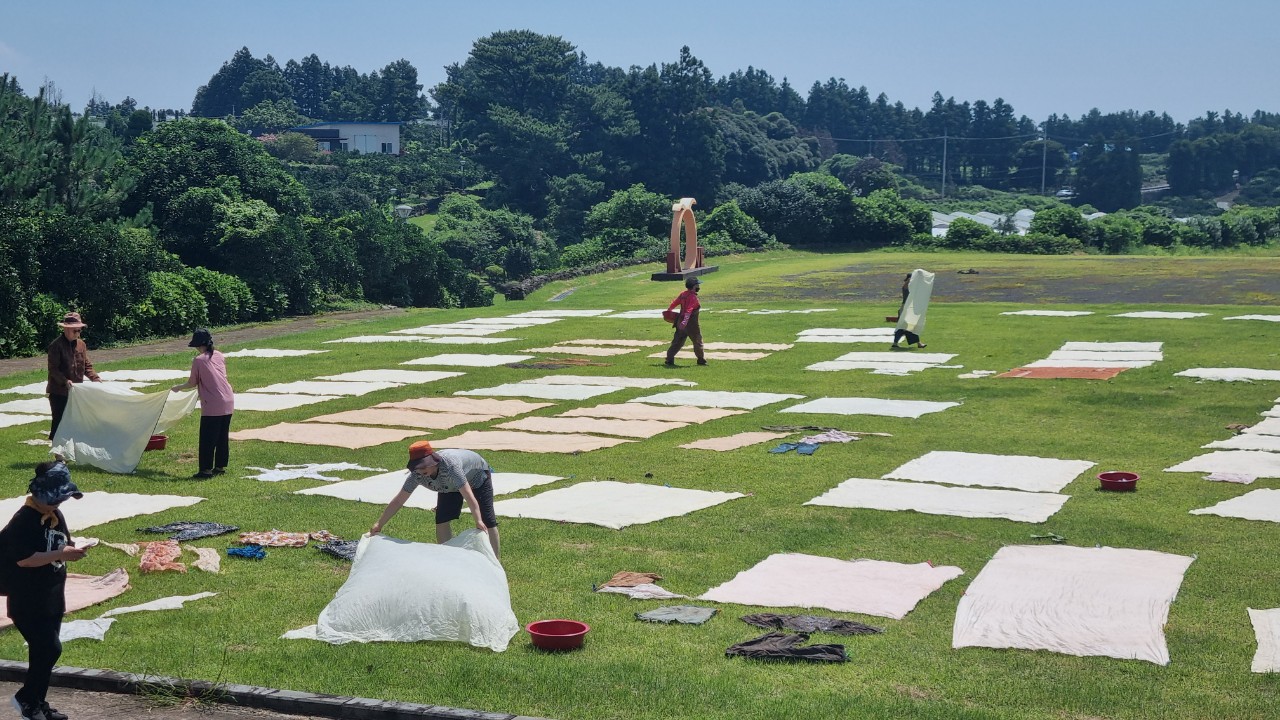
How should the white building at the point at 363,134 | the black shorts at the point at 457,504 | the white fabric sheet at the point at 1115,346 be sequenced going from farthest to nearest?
the white building at the point at 363,134, the white fabric sheet at the point at 1115,346, the black shorts at the point at 457,504

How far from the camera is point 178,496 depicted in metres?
17.3

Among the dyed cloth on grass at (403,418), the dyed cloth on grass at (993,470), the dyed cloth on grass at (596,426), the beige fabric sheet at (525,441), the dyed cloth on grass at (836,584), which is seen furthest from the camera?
the dyed cloth on grass at (403,418)

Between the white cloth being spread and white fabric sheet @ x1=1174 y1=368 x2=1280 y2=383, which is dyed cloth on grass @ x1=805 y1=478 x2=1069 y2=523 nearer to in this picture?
the white cloth being spread

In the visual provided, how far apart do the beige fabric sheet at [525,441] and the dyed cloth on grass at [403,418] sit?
1.23 m

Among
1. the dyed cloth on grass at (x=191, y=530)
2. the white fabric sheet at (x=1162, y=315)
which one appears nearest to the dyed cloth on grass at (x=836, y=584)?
the dyed cloth on grass at (x=191, y=530)

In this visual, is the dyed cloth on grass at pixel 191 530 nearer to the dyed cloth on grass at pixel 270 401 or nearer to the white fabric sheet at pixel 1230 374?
the dyed cloth on grass at pixel 270 401

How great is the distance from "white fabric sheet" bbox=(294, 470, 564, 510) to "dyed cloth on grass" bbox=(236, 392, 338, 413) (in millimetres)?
7732

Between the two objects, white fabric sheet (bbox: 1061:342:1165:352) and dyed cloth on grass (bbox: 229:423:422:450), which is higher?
white fabric sheet (bbox: 1061:342:1165:352)

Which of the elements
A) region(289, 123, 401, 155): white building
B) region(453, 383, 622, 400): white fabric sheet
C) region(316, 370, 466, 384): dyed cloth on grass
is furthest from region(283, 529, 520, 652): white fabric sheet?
region(289, 123, 401, 155): white building

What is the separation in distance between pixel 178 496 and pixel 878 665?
1054cm

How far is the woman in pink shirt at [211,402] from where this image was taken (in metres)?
18.2

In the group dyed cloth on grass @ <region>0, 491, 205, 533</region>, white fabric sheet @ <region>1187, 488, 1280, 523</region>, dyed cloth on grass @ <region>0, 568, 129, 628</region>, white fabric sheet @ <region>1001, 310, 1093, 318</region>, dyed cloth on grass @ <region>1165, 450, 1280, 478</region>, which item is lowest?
dyed cloth on grass @ <region>1165, 450, 1280, 478</region>

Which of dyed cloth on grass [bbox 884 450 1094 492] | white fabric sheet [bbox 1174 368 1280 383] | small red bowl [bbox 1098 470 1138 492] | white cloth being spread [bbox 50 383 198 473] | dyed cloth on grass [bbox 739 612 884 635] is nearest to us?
dyed cloth on grass [bbox 739 612 884 635]

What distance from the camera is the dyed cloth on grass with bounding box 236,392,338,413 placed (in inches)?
1019
